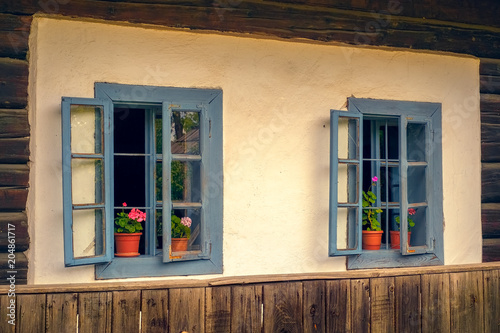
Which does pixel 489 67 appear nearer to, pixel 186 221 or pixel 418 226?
pixel 418 226

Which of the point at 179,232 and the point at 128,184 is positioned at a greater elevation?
the point at 128,184

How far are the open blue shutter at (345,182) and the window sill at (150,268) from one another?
102 cm

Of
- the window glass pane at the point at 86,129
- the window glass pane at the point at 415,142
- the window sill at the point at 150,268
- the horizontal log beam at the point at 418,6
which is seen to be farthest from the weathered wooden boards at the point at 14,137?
the window glass pane at the point at 415,142

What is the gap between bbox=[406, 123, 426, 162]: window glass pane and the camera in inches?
233

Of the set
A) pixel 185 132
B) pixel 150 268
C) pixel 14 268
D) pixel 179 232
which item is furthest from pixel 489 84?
pixel 14 268

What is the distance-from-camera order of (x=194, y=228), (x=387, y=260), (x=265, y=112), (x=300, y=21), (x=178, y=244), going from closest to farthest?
(x=178, y=244) → (x=194, y=228) → (x=265, y=112) → (x=300, y=21) → (x=387, y=260)

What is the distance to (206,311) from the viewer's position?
2969 millimetres

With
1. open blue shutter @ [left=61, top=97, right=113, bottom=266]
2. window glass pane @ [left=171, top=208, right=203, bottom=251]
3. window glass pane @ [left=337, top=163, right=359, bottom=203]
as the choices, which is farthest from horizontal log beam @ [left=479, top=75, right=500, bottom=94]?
open blue shutter @ [left=61, top=97, right=113, bottom=266]

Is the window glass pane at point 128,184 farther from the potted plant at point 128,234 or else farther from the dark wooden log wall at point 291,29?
the dark wooden log wall at point 291,29

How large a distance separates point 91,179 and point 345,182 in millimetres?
2083

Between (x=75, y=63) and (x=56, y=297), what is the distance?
2.39 meters

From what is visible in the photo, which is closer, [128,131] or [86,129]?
[86,129]

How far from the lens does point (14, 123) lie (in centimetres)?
460

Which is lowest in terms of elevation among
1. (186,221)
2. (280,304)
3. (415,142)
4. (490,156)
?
(280,304)
